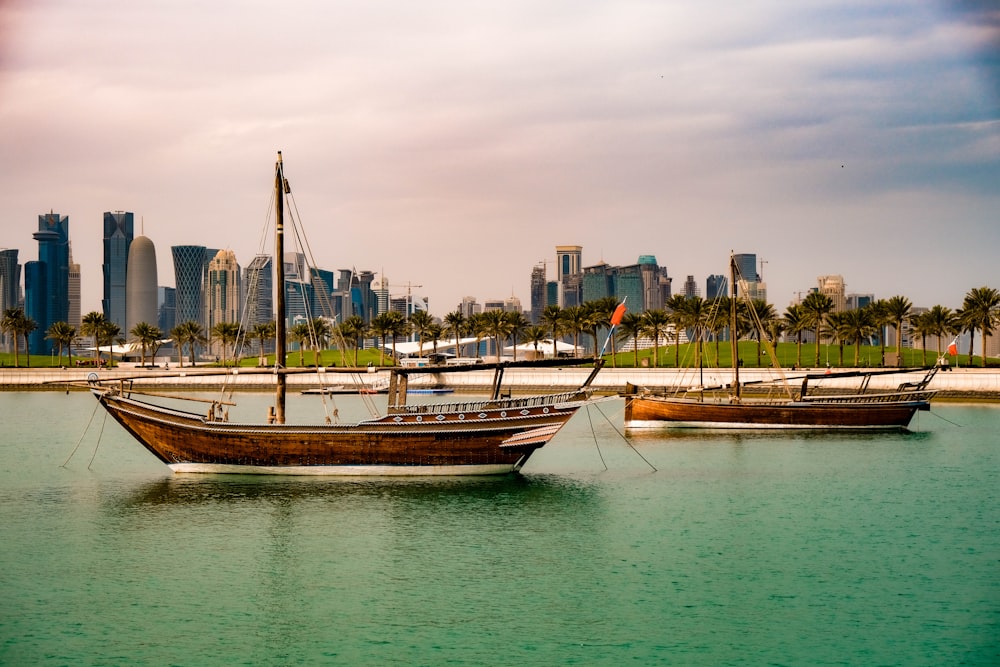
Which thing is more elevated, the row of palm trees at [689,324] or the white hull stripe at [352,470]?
the row of palm trees at [689,324]

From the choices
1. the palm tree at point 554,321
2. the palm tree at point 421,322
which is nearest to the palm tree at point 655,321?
the palm tree at point 554,321

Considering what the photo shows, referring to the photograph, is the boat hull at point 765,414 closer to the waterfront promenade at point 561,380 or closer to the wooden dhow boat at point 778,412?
the wooden dhow boat at point 778,412

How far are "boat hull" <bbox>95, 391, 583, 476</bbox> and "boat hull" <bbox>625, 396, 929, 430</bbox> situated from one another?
27633mm

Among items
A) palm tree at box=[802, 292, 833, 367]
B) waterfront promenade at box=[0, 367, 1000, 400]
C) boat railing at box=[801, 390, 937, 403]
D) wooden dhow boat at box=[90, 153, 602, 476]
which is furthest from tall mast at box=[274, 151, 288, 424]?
palm tree at box=[802, 292, 833, 367]

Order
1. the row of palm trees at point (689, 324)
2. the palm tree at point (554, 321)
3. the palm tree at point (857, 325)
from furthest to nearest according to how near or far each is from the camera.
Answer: the palm tree at point (554, 321) → the palm tree at point (857, 325) → the row of palm trees at point (689, 324)

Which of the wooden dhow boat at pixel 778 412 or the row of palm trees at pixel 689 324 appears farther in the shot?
the row of palm trees at pixel 689 324

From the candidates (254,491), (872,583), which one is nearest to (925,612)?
(872,583)

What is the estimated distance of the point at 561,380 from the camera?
5281 inches

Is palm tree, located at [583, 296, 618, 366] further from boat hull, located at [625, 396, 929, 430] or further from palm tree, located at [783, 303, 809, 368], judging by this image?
boat hull, located at [625, 396, 929, 430]

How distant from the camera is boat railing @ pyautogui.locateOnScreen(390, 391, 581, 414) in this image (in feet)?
160

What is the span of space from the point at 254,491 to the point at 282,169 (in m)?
19.1

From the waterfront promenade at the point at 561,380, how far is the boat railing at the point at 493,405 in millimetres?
59131

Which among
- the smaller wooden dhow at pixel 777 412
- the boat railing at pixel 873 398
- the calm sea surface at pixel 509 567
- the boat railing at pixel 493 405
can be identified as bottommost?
the calm sea surface at pixel 509 567

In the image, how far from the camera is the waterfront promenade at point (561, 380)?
11150 cm
